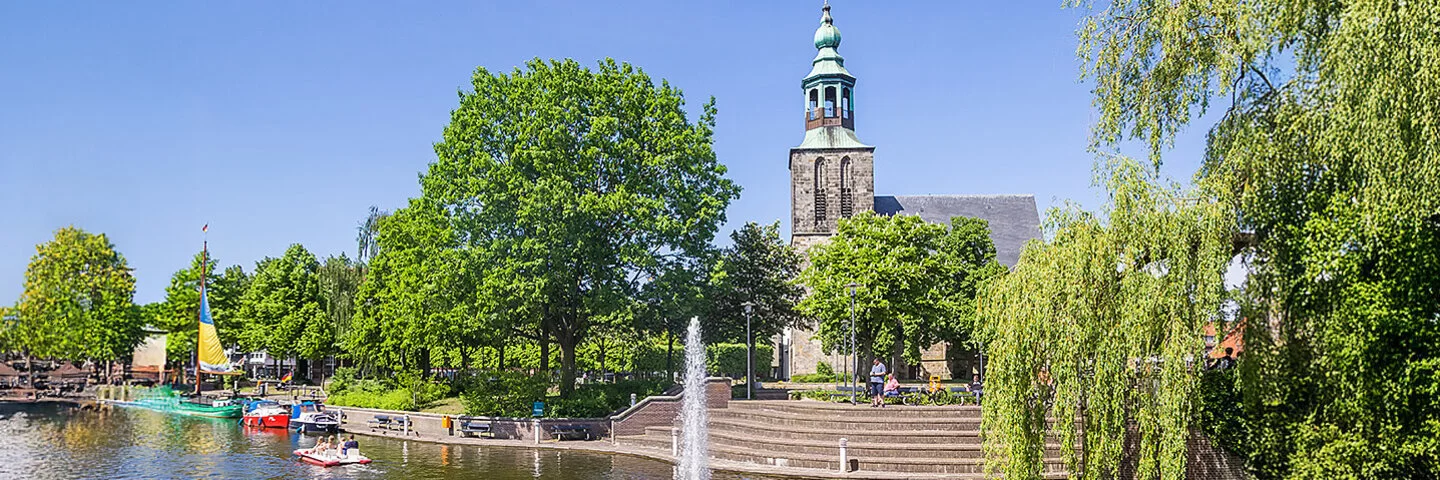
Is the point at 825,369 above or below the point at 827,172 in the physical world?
below

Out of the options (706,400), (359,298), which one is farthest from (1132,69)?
(359,298)

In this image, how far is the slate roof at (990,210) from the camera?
69312 mm

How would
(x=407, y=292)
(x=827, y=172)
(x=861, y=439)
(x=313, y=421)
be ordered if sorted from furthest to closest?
(x=827, y=172) < (x=407, y=292) < (x=313, y=421) < (x=861, y=439)

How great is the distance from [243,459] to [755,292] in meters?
23.1

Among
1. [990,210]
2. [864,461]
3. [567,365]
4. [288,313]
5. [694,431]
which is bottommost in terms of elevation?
[864,461]

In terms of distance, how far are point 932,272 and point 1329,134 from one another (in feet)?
82.5

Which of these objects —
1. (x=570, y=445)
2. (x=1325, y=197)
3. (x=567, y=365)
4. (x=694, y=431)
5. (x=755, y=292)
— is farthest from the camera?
(x=755, y=292)

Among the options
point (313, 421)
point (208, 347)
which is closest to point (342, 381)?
point (313, 421)

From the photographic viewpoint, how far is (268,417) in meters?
40.7

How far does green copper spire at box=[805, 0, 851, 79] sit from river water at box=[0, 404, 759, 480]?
38.9 meters

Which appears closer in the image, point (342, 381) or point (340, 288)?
point (342, 381)

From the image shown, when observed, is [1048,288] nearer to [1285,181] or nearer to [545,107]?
[1285,181]

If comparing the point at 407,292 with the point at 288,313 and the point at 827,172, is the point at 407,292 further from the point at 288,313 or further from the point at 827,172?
the point at 827,172

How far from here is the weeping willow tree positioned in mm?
18141
